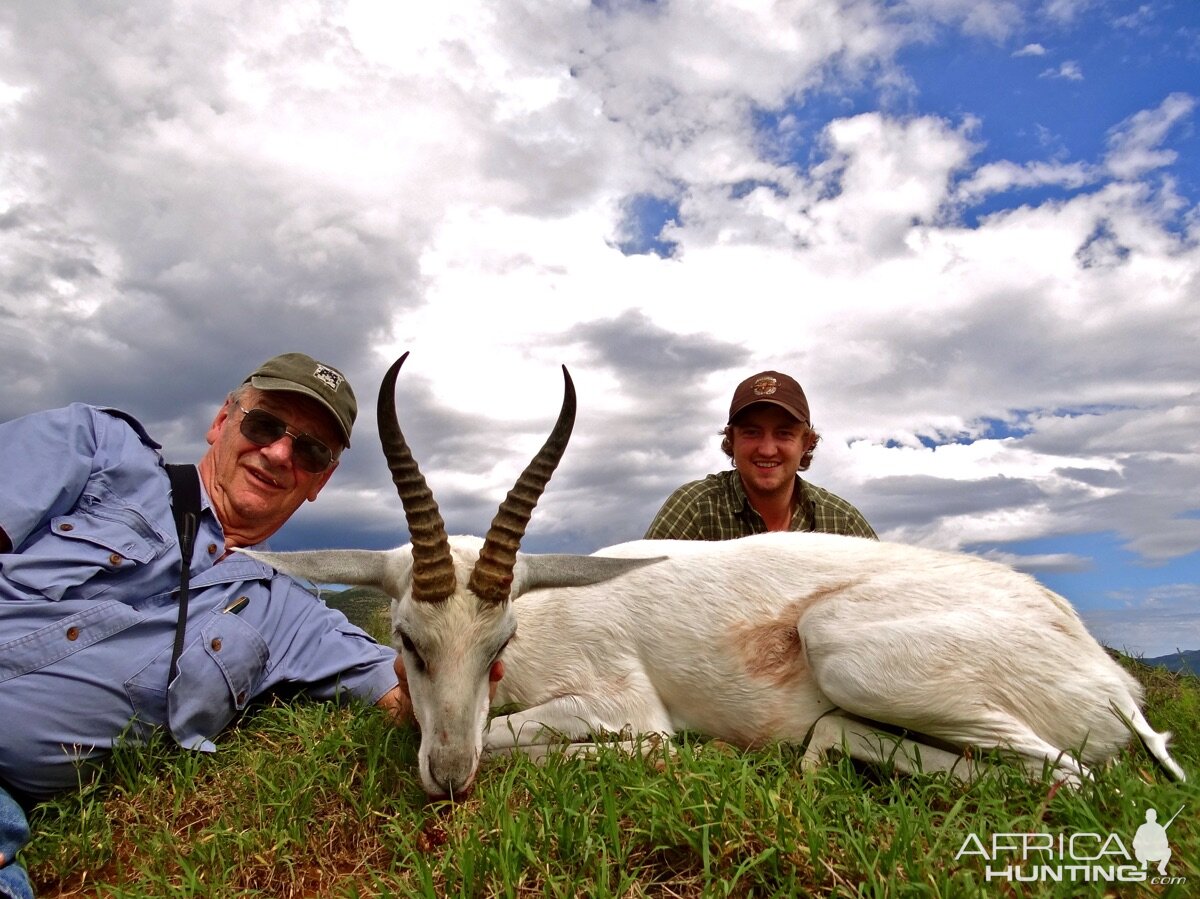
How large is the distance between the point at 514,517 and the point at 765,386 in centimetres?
412

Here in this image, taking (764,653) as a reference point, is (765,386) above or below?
above

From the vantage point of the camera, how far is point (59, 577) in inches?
183

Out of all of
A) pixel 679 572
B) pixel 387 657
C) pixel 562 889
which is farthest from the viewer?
pixel 387 657

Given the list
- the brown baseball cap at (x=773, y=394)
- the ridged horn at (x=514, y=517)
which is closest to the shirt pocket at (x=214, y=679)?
the ridged horn at (x=514, y=517)

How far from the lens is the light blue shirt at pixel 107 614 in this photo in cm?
446

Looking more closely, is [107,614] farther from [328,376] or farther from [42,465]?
[328,376]

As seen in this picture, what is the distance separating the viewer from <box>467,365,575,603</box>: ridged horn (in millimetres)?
4148

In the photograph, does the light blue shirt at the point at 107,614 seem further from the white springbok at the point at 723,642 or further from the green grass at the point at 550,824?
the white springbok at the point at 723,642

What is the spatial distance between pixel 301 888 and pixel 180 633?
1.94 metres

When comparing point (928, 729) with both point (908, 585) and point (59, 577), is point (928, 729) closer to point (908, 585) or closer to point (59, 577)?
point (908, 585)

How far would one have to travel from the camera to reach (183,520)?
5.25 m

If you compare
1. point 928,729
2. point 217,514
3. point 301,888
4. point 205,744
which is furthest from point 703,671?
point 217,514

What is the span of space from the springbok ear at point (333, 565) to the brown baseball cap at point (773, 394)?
404 centimetres

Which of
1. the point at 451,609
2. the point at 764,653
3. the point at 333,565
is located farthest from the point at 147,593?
the point at 764,653
